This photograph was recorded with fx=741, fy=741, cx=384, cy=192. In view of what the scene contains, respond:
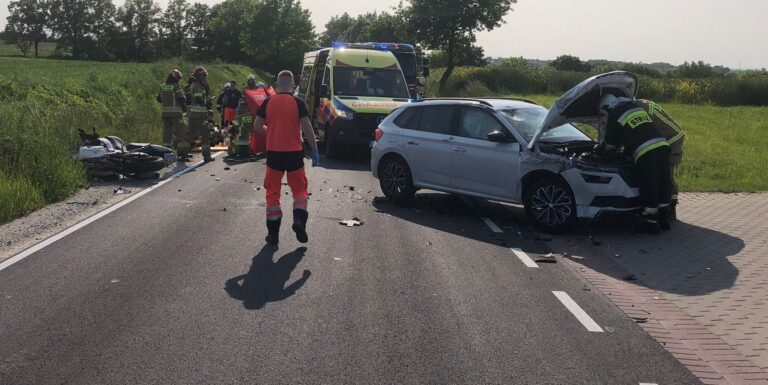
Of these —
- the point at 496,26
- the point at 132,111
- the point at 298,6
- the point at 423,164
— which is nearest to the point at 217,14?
the point at 298,6

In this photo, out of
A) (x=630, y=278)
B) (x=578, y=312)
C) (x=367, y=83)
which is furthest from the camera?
(x=367, y=83)

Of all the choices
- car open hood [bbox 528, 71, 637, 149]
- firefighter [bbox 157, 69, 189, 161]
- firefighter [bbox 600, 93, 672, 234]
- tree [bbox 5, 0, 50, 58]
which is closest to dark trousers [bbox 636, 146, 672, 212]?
firefighter [bbox 600, 93, 672, 234]

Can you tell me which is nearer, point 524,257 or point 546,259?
point 546,259

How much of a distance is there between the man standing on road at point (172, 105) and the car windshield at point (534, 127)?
8.76 m

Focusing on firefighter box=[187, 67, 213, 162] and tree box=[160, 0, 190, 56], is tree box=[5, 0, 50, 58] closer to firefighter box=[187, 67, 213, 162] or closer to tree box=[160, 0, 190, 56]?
tree box=[160, 0, 190, 56]

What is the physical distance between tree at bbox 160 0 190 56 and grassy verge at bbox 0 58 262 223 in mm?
72636

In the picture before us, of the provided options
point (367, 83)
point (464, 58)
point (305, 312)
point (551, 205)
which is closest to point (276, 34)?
point (464, 58)

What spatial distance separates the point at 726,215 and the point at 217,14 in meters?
97.1

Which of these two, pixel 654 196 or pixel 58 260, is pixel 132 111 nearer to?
pixel 58 260

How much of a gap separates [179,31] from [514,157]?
317 ft

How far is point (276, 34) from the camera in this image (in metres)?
80.2

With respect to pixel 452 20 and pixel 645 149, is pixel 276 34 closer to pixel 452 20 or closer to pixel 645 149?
pixel 452 20

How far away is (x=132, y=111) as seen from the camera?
72.8 feet

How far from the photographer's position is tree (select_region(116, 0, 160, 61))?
308ft
